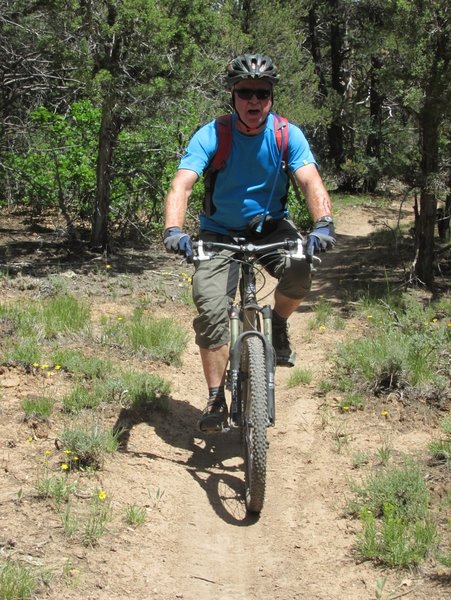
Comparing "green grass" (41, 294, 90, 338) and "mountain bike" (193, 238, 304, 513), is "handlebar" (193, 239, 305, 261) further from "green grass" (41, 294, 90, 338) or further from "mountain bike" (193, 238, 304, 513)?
"green grass" (41, 294, 90, 338)

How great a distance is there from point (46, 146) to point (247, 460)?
7.01 metres

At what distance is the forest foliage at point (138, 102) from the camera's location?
8.49m

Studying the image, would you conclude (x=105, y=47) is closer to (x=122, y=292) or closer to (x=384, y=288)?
(x=122, y=292)

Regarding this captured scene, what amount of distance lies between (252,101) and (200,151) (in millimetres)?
435

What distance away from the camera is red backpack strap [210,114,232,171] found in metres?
4.83

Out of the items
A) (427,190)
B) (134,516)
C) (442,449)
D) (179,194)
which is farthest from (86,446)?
(427,190)

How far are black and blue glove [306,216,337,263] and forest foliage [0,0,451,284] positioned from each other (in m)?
4.50

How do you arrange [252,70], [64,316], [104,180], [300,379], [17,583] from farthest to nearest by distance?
[104,180] < [64,316] < [300,379] < [252,70] < [17,583]

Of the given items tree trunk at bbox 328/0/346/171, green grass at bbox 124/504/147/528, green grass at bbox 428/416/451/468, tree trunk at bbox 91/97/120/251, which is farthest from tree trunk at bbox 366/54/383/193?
green grass at bbox 124/504/147/528

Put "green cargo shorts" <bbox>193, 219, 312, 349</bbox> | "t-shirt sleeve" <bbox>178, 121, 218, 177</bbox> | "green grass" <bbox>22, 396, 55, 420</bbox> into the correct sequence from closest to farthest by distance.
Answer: "t-shirt sleeve" <bbox>178, 121, 218, 177</bbox> → "green cargo shorts" <bbox>193, 219, 312, 349</bbox> → "green grass" <bbox>22, 396, 55, 420</bbox>

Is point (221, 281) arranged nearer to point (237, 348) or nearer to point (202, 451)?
point (237, 348)

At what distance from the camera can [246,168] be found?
16.1 ft

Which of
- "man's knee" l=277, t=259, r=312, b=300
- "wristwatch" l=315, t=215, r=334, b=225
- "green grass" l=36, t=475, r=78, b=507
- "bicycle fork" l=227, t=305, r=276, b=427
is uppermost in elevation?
"wristwatch" l=315, t=215, r=334, b=225

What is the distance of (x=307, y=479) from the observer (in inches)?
188
